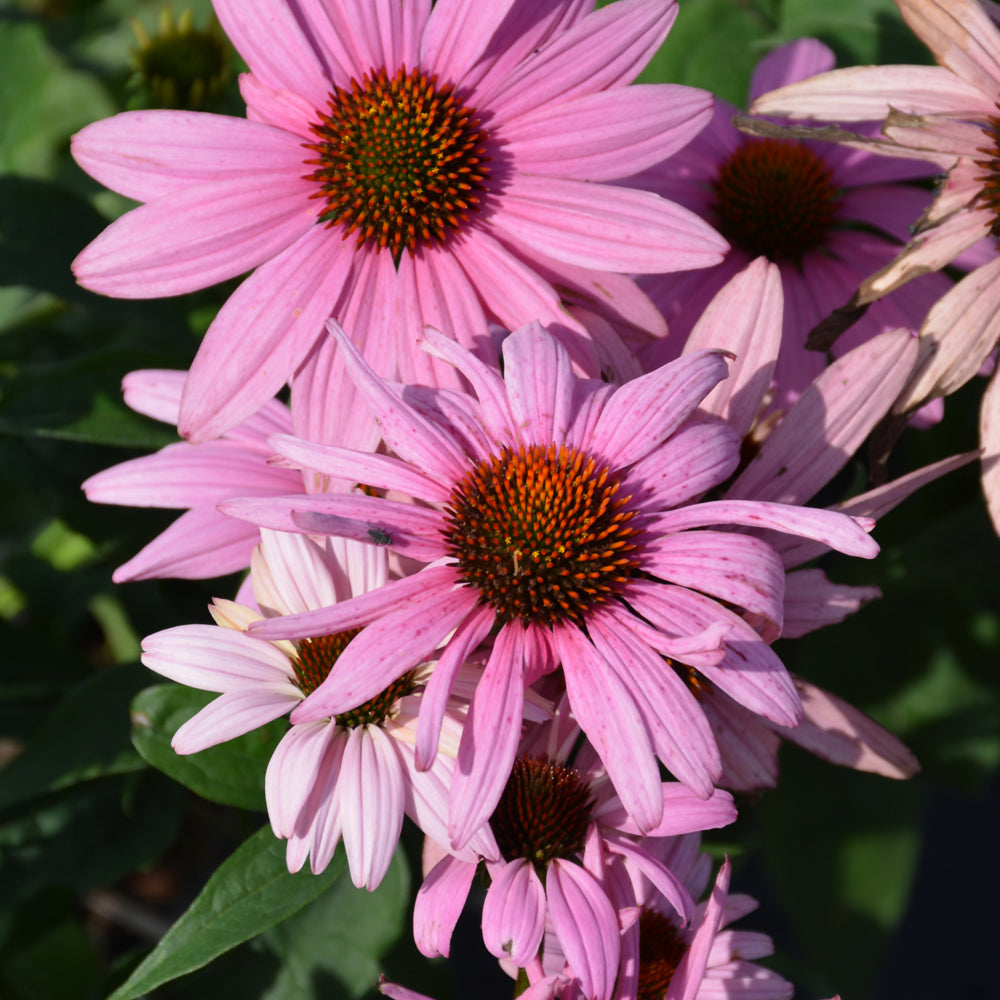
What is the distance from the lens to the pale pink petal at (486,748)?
56 centimetres

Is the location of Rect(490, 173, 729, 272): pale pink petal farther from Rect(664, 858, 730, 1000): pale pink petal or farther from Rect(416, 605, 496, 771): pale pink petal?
Rect(664, 858, 730, 1000): pale pink petal

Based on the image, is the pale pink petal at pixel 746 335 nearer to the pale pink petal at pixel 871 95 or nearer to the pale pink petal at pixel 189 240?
the pale pink petal at pixel 871 95

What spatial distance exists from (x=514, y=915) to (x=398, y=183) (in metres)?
0.46

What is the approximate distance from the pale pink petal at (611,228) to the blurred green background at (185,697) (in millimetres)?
287

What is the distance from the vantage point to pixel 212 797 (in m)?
0.71

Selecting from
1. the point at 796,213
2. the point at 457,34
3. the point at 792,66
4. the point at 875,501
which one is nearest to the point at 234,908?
the point at 875,501

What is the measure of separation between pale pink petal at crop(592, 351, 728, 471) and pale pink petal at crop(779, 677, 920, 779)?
0.21m

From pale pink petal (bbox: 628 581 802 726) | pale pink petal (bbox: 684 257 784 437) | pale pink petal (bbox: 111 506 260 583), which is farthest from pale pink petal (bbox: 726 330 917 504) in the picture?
pale pink petal (bbox: 111 506 260 583)

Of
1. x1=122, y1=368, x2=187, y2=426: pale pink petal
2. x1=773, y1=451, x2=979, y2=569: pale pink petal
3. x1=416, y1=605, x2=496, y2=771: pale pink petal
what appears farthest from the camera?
x1=122, y1=368, x2=187, y2=426: pale pink petal

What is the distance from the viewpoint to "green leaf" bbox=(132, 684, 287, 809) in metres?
0.72

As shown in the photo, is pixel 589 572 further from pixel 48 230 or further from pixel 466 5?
pixel 48 230

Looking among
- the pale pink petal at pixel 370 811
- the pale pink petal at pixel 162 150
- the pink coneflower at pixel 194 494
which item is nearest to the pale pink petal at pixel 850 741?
the pale pink petal at pixel 370 811

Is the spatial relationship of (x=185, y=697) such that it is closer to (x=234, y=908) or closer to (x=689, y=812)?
(x=234, y=908)

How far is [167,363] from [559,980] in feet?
2.01
